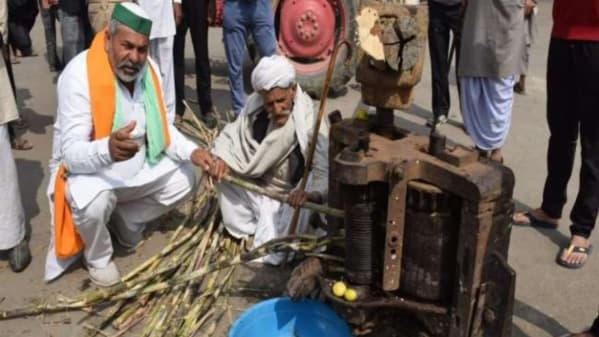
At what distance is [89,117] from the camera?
3408 mm

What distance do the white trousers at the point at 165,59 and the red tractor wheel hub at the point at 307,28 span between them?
151 cm

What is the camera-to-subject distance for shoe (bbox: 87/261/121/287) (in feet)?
11.5

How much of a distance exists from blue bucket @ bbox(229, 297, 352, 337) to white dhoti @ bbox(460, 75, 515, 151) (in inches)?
86.7

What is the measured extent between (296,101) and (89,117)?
1.12 meters

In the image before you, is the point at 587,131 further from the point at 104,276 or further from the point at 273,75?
the point at 104,276

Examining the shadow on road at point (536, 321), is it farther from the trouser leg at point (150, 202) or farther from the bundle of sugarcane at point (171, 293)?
the trouser leg at point (150, 202)

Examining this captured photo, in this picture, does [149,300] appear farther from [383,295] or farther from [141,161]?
[383,295]

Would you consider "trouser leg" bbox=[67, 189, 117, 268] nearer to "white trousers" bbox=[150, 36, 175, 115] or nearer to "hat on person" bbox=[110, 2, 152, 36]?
"hat on person" bbox=[110, 2, 152, 36]

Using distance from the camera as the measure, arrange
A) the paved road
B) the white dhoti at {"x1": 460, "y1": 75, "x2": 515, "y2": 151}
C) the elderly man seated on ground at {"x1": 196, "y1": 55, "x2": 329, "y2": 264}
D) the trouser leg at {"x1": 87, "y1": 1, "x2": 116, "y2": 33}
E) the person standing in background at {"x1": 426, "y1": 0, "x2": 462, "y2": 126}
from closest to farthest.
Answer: the paved road
the elderly man seated on ground at {"x1": 196, "y1": 55, "x2": 329, "y2": 264}
the white dhoti at {"x1": 460, "y1": 75, "x2": 515, "y2": 151}
the trouser leg at {"x1": 87, "y1": 1, "x2": 116, "y2": 33}
the person standing in background at {"x1": 426, "y1": 0, "x2": 462, "y2": 126}

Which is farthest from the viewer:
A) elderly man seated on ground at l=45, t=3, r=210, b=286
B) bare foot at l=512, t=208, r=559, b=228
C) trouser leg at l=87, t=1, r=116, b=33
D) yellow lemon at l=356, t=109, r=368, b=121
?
trouser leg at l=87, t=1, r=116, b=33

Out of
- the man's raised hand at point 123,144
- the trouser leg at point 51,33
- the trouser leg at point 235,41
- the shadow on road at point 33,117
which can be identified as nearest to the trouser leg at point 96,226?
the man's raised hand at point 123,144

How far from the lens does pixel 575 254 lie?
12.1 feet

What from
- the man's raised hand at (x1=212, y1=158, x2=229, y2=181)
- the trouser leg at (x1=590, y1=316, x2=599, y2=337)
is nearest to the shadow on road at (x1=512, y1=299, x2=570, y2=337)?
the trouser leg at (x1=590, y1=316, x2=599, y2=337)

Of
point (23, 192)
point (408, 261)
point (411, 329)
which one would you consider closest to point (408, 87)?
point (408, 261)
